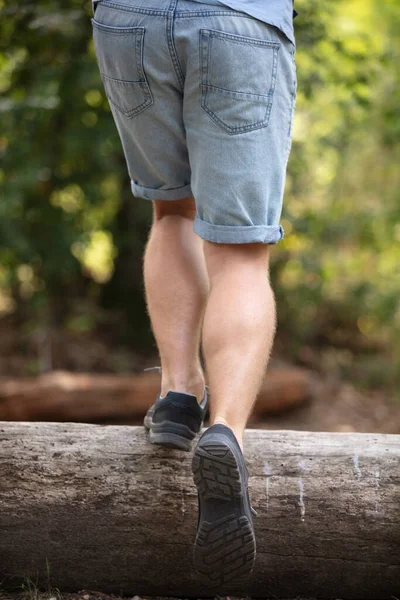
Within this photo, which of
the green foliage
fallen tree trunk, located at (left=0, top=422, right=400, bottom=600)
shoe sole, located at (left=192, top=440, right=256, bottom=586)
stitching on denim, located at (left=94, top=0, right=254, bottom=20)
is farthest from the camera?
the green foliage

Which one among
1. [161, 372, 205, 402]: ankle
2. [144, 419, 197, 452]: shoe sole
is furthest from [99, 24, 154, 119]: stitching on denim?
[144, 419, 197, 452]: shoe sole

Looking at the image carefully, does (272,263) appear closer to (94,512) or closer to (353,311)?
(353,311)

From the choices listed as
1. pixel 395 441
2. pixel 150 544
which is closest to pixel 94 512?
pixel 150 544

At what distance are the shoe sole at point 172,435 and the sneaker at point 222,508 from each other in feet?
1.36

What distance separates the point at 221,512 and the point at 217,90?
1111 millimetres

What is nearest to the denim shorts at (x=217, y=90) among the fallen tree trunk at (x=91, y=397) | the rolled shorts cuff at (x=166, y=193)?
the rolled shorts cuff at (x=166, y=193)

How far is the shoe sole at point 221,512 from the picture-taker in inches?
75.5

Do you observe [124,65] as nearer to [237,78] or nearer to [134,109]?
[134,109]

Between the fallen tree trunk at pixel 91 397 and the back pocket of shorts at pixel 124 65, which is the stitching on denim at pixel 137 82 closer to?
the back pocket of shorts at pixel 124 65

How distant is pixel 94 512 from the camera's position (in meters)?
2.32

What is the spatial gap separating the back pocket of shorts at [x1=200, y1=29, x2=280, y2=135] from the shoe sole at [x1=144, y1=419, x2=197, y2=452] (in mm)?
918

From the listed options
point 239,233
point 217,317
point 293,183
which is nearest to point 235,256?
point 239,233

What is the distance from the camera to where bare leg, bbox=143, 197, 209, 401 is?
2471mm

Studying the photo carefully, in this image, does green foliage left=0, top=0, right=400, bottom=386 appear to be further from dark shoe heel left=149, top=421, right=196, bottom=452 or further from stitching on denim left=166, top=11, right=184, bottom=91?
dark shoe heel left=149, top=421, right=196, bottom=452
